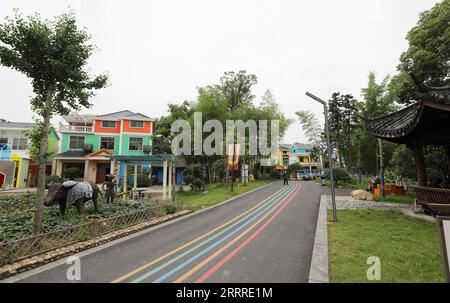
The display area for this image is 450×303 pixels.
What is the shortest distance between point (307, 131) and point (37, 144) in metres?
40.0

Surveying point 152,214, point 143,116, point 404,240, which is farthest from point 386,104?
point 143,116

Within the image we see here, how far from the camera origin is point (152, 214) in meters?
10.7

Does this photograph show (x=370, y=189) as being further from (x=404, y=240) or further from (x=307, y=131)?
(x=307, y=131)

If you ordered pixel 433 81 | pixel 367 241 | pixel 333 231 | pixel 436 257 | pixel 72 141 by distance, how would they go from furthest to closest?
pixel 72 141 < pixel 433 81 < pixel 333 231 < pixel 367 241 < pixel 436 257

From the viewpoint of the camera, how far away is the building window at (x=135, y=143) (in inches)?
1147

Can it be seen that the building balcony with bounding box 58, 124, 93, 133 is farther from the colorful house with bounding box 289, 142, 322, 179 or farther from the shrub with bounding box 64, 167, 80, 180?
the colorful house with bounding box 289, 142, 322, 179

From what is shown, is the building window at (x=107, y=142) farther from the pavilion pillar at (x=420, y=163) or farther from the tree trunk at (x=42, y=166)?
the pavilion pillar at (x=420, y=163)

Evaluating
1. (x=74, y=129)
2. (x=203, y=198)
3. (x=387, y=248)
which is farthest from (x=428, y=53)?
(x=74, y=129)

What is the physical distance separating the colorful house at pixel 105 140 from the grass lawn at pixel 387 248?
25353 millimetres

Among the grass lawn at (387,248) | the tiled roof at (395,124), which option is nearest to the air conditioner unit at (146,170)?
the grass lawn at (387,248)

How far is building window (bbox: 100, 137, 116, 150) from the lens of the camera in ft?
94.4

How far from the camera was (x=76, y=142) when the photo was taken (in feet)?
93.6

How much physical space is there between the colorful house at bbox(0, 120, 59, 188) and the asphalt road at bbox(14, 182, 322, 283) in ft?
74.8

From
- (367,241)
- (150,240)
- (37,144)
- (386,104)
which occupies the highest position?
(386,104)
